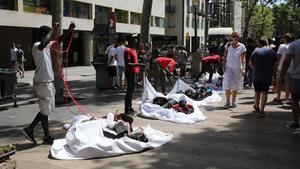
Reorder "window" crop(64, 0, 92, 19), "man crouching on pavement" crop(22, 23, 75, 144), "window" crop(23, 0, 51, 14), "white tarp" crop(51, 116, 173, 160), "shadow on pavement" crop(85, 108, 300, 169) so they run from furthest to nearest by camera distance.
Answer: "window" crop(64, 0, 92, 19) < "window" crop(23, 0, 51, 14) < "man crouching on pavement" crop(22, 23, 75, 144) < "white tarp" crop(51, 116, 173, 160) < "shadow on pavement" crop(85, 108, 300, 169)

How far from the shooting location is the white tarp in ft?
20.8

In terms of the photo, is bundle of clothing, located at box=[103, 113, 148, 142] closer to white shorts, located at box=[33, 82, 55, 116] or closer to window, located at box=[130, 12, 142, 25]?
white shorts, located at box=[33, 82, 55, 116]

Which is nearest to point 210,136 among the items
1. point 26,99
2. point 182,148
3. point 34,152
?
point 182,148

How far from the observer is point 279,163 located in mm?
6086

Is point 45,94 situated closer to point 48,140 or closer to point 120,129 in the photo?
point 48,140

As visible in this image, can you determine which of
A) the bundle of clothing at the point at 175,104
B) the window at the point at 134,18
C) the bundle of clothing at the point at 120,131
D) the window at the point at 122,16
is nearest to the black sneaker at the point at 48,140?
the bundle of clothing at the point at 120,131

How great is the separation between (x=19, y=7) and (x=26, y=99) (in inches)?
571

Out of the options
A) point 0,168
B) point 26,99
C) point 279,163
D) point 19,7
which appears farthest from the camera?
point 19,7

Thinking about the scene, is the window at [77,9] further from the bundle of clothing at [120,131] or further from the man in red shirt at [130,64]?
the bundle of clothing at [120,131]

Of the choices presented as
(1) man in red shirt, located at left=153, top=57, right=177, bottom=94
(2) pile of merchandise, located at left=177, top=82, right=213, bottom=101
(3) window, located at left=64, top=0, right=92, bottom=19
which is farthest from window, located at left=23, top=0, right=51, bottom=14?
(2) pile of merchandise, located at left=177, top=82, right=213, bottom=101

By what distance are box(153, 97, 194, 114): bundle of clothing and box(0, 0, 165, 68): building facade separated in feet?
25.0

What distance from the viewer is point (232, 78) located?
34.9 feet

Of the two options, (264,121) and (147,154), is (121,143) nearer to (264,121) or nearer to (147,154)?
(147,154)

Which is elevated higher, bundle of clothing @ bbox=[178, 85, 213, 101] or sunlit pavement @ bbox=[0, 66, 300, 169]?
bundle of clothing @ bbox=[178, 85, 213, 101]
